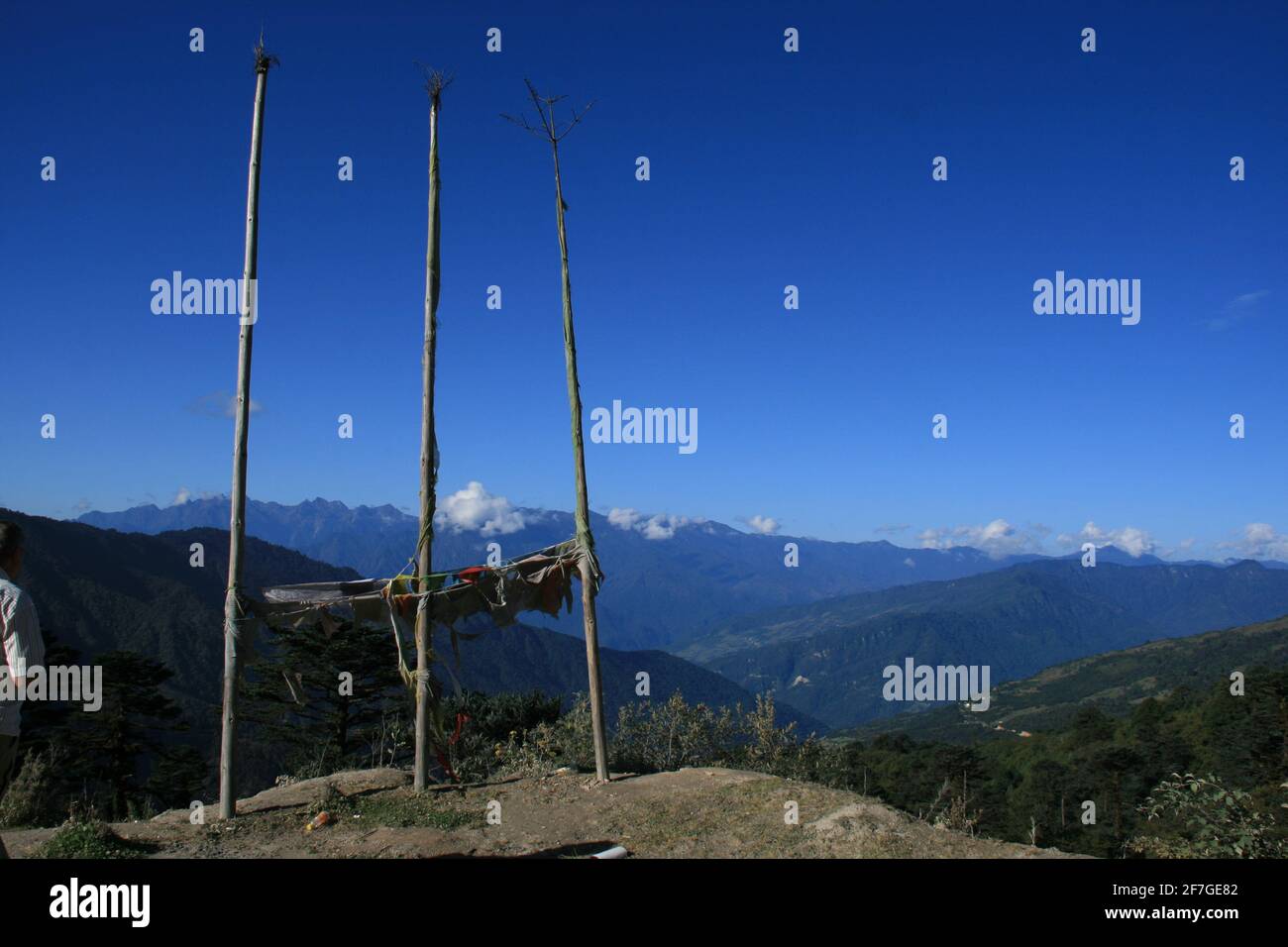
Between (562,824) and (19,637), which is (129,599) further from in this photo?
(19,637)

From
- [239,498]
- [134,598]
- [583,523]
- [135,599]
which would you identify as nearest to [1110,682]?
[135,599]

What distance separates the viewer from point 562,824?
9.08 m

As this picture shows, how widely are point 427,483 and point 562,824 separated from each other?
433 centimetres

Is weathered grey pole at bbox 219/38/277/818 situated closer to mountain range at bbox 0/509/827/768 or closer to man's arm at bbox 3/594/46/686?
man's arm at bbox 3/594/46/686

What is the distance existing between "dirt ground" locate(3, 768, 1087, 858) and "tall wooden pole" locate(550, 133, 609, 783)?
0.71 m

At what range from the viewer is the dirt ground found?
8008 millimetres

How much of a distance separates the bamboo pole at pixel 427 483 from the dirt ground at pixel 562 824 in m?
0.74

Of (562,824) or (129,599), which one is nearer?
(562,824)

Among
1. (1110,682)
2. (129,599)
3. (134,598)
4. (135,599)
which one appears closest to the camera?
(129,599)

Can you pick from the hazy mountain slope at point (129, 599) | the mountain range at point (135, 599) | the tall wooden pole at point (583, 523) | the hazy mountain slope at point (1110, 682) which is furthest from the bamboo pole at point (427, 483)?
the hazy mountain slope at point (1110, 682)

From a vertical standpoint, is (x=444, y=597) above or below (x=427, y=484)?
below
